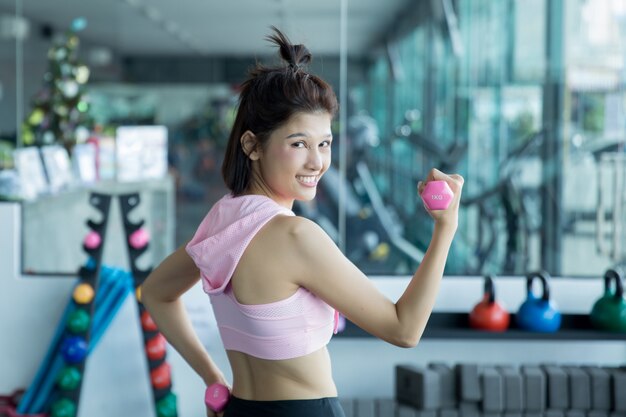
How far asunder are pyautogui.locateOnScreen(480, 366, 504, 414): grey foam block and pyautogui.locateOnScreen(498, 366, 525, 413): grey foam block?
16mm

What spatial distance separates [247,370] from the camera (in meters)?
1.54

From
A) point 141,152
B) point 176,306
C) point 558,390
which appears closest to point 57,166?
point 141,152

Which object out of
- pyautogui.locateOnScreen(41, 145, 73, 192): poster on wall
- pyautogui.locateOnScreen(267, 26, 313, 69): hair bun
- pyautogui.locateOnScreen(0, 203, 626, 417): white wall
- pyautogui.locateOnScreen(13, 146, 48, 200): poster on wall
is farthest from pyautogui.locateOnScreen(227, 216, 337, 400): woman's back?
pyautogui.locateOnScreen(41, 145, 73, 192): poster on wall

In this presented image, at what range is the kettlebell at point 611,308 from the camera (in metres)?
3.47

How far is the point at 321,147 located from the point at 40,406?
93.3 inches

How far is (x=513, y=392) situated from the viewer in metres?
3.29

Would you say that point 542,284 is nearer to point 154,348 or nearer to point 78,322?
point 154,348

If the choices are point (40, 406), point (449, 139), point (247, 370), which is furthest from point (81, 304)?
point (449, 139)

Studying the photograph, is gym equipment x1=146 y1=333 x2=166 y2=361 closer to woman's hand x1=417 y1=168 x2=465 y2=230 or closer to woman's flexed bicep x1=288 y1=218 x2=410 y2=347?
woman's flexed bicep x1=288 y1=218 x2=410 y2=347

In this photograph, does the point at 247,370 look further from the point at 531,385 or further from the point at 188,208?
the point at 188,208

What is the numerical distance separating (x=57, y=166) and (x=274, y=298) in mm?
3697

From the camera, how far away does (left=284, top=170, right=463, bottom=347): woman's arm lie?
139 centimetres

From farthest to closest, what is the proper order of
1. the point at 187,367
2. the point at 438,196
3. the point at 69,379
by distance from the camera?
the point at 187,367
the point at 69,379
the point at 438,196

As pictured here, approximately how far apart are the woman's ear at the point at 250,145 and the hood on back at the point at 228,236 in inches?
2.7
